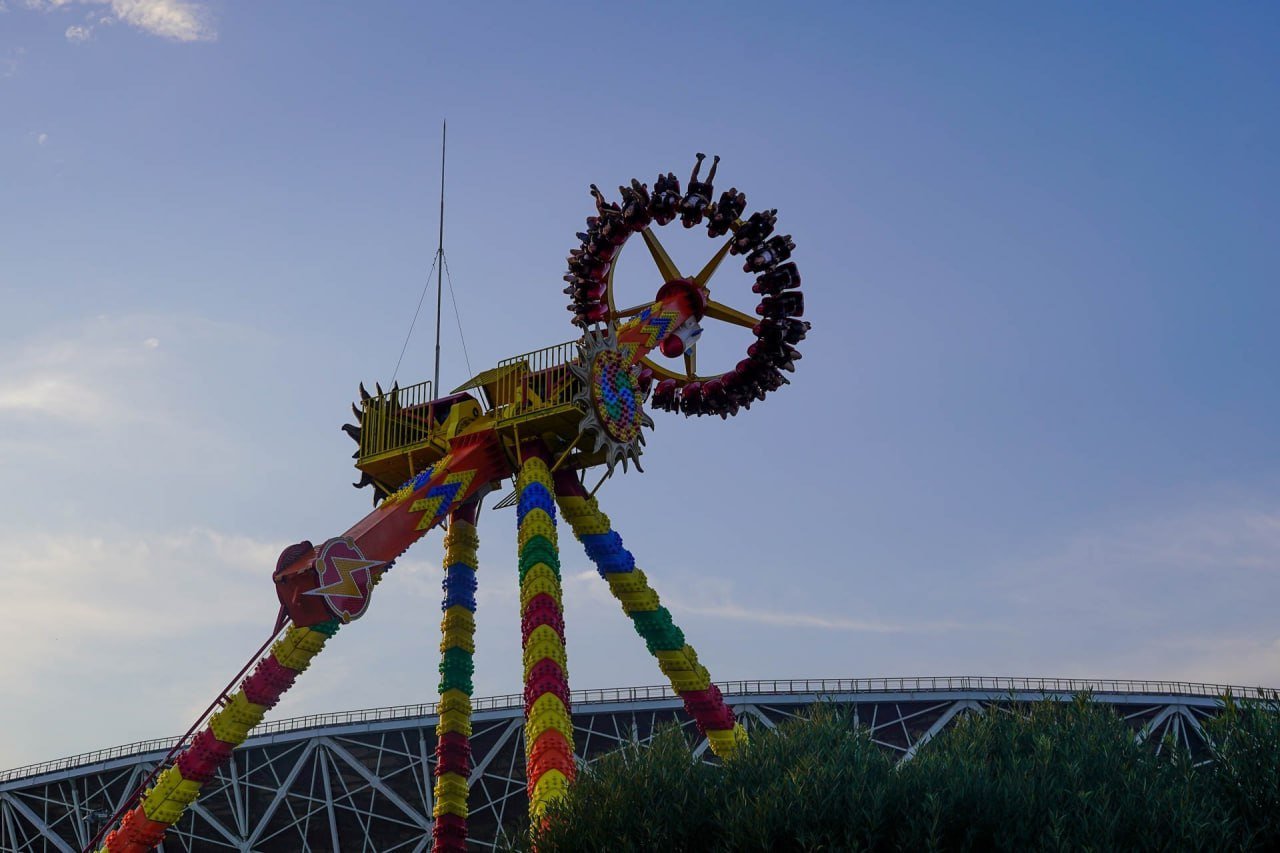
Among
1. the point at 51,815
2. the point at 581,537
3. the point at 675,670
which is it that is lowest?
the point at 51,815

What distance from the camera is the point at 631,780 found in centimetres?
2559

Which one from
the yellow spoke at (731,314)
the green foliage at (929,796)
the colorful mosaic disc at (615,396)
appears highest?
the yellow spoke at (731,314)

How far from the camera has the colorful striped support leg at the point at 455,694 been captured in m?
35.2

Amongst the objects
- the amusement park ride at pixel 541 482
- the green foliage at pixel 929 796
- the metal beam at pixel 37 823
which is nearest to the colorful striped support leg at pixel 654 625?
the amusement park ride at pixel 541 482

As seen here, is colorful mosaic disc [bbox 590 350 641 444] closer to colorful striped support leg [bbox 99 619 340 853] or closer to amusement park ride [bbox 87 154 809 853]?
amusement park ride [bbox 87 154 809 853]

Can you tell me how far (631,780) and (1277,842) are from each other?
39.3 ft

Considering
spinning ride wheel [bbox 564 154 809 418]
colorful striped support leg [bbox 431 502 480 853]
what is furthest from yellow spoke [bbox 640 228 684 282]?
colorful striped support leg [bbox 431 502 480 853]

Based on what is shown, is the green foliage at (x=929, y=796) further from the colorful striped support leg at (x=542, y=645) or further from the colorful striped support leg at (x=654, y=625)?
the colorful striped support leg at (x=654, y=625)

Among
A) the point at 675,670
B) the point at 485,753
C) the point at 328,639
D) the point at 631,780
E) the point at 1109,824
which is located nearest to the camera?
the point at 1109,824

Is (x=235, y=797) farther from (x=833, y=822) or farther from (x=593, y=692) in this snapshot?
(x=833, y=822)

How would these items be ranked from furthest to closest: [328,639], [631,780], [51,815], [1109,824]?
[51,815] < [328,639] < [631,780] < [1109,824]

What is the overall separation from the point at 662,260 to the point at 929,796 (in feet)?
66.7

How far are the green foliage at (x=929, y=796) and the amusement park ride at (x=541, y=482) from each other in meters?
3.09

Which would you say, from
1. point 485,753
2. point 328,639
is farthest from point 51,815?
point 328,639
